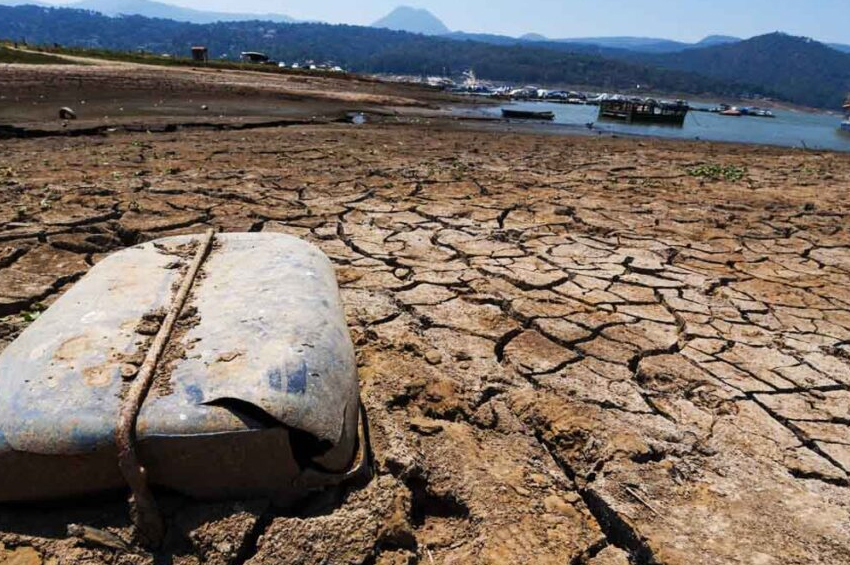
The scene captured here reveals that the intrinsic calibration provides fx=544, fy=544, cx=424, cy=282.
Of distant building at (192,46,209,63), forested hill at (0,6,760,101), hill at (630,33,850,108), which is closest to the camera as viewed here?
distant building at (192,46,209,63)

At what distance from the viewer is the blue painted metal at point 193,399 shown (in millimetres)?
1360

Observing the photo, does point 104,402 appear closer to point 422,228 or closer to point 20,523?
point 20,523

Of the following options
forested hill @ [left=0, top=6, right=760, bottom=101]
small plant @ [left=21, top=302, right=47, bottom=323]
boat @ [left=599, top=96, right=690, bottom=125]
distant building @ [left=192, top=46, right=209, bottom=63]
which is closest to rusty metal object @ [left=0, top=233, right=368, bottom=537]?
small plant @ [left=21, top=302, right=47, bottom=323]

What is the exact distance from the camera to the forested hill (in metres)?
118

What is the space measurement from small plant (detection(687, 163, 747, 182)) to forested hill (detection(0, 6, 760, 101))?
104 metres

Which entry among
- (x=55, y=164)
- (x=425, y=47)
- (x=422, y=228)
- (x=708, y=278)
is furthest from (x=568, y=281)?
(x=425, y=47)

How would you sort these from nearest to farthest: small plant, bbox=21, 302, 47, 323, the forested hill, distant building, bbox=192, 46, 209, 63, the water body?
small plant, bbox=21, 302, 47, 323 → the water body → distant building, bbox=192, 46, 209, 63 → the forested hill

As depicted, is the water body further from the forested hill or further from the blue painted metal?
the forested hill

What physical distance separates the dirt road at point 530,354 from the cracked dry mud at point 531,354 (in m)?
0.01

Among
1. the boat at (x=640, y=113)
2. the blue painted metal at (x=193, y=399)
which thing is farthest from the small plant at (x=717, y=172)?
the boat at (x=640, y=113)

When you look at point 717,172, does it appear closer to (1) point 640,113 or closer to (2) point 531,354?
(2) point 531,354

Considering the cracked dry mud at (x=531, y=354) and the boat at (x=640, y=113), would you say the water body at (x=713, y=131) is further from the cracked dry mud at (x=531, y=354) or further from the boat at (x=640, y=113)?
the cracked dry mud at (x=531, y=354)

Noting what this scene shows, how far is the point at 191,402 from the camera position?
54.9 inches

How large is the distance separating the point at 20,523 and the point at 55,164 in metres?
5.57
